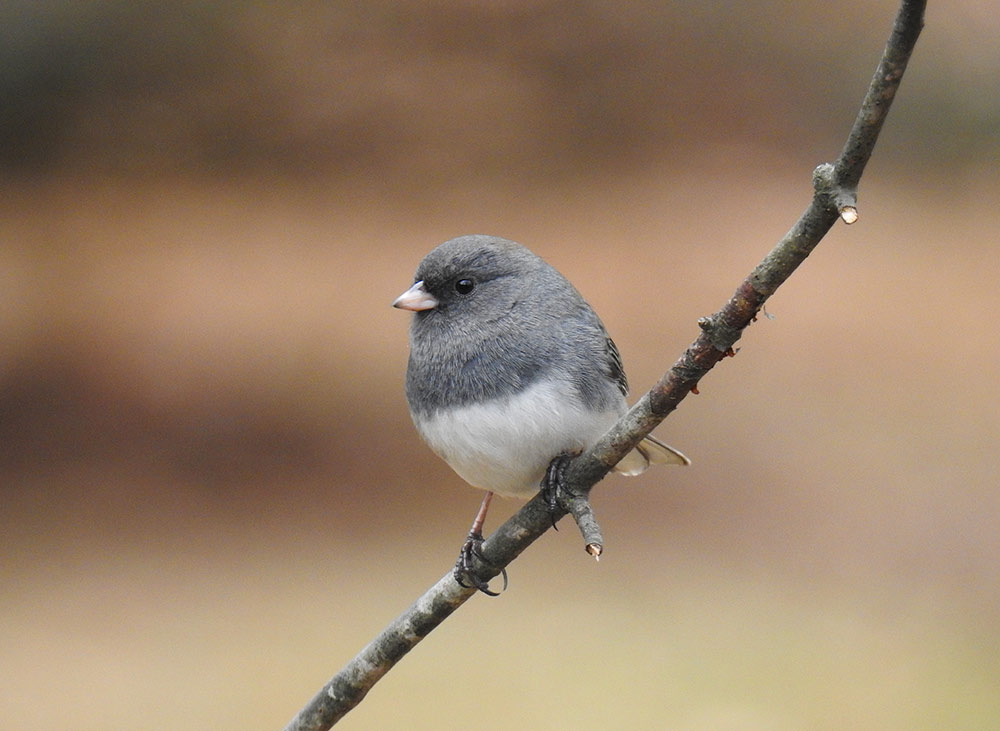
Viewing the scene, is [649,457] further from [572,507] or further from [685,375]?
[685,375]

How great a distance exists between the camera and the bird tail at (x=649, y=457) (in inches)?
63.6

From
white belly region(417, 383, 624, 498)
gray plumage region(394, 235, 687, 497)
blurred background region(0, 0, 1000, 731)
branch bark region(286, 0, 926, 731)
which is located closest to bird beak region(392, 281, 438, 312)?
gray plumage region(394, 235, 687, 497)

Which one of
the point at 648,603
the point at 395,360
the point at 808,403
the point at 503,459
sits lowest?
the point at 503,459

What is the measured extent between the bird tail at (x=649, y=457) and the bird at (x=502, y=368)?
0.11 meters

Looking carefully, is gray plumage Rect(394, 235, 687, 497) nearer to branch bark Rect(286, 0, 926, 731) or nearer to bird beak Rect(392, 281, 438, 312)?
bird beak Rect(392, 281, 438, 312)

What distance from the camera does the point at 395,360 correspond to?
376 centimetres

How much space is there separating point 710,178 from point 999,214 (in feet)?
3.67

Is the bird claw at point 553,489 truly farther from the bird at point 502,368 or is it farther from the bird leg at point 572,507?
the bird at point 502,368

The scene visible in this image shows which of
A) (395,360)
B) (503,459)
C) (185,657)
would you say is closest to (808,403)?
(395,360)

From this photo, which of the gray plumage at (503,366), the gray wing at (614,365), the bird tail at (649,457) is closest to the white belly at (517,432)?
the gray plumage at (503,366)

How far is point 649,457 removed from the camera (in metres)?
1.65

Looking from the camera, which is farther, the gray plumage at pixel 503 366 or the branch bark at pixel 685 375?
the gray plumage at pixel 503 366

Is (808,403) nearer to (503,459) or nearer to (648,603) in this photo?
(648,603)

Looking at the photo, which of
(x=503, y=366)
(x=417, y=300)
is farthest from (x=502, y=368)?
(x=417, y=300)
